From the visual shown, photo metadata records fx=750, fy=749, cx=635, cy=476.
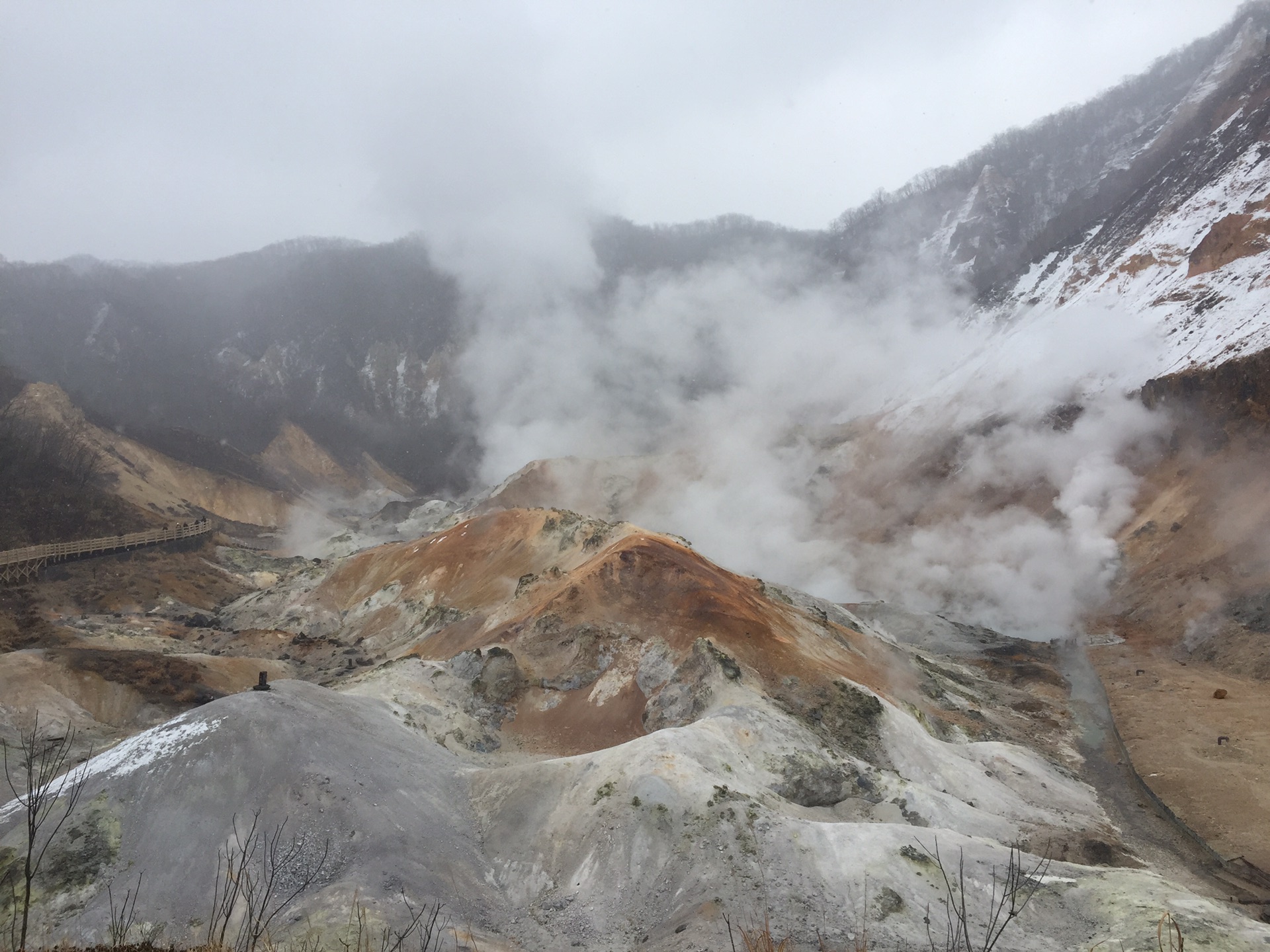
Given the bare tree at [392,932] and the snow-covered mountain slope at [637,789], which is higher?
the snow-covered mountain slope at [637,789]

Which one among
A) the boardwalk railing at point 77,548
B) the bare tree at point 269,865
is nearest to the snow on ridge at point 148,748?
the bare tree at point 269,865

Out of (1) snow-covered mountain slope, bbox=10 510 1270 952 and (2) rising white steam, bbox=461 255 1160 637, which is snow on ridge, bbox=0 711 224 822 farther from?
(2) rising white steam, bbox=461 255 1160 637

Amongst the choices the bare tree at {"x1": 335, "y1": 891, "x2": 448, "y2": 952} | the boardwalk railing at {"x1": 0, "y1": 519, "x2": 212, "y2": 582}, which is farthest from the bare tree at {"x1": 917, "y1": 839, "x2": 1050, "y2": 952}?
the boardwalk railing at {"x1": 0, "y1": 519, "x2": 212, "y2": 582}

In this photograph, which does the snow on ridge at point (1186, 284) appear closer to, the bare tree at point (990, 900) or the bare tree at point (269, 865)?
the bare tree at point (990, 900)

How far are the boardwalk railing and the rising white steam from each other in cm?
4274

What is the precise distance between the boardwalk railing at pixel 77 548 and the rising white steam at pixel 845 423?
42735 millimetres

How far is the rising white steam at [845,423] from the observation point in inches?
2549

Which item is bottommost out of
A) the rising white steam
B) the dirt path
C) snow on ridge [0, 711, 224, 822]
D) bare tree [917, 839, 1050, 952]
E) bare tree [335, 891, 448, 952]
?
bare tree [335, 891, 448, 952]

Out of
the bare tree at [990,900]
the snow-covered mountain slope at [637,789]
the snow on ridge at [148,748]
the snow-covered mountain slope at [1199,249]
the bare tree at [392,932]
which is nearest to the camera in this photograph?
A: the bare tree at [392,932]

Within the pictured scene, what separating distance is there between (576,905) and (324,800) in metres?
6.78

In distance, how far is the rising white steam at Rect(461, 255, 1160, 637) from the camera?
2549 inches

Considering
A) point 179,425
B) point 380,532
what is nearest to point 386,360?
point 179,425

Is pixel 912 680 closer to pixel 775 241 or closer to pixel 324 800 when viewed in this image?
pixel 324 800

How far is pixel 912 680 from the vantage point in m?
39.6
